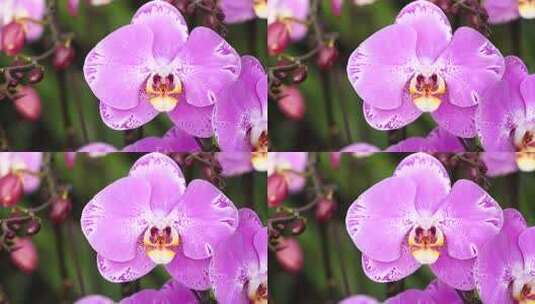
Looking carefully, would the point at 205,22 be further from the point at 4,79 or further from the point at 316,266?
the point at 316,266

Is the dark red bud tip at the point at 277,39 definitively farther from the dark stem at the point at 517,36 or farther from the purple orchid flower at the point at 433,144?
the dark stem at the point at 517,36

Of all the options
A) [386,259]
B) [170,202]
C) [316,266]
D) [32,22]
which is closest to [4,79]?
[32,22]

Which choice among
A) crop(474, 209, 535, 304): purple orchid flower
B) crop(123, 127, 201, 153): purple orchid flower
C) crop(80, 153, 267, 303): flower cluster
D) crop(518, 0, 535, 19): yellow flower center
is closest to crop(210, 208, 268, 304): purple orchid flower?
crop(80, 153, 267, 303): flower cluster

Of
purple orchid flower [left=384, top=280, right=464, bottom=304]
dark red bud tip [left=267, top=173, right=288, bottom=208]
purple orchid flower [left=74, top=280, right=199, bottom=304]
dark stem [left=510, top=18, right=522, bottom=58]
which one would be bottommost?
purple orchid flower [left=384, top=280, right=464, bottom=304]

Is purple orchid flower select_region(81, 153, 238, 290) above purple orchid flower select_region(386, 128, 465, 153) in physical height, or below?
below

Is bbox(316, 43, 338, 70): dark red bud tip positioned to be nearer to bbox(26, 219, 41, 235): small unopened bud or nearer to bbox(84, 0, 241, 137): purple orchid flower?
bbox(84, 0, 241, 137): purple orchid flower

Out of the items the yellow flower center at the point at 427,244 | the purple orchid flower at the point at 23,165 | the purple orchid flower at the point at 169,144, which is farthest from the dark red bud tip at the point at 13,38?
the yellow flower center at the point at 427,244

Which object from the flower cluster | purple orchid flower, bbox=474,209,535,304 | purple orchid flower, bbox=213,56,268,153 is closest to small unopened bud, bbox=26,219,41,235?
the flower cluster
